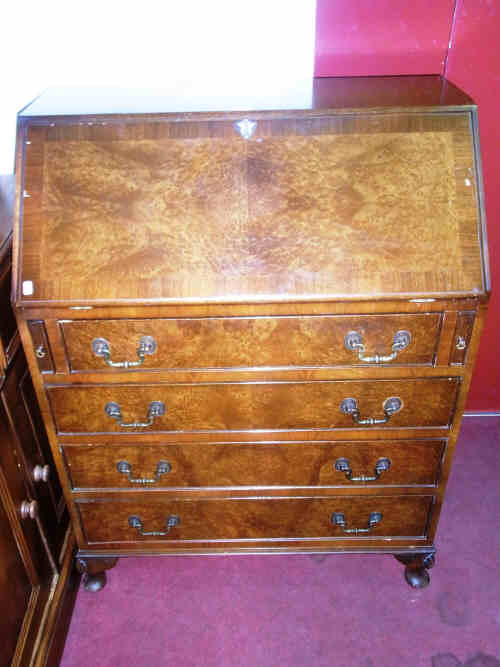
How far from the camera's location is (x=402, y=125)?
1.45 m

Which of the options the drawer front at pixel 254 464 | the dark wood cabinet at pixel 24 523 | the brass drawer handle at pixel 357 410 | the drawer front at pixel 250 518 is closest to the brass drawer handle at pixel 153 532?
the drawer front at pixel 250 518

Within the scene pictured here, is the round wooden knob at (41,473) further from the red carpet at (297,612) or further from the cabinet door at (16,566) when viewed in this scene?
the red carpet at (297,612)

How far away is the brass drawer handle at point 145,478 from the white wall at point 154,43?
112 centimetres

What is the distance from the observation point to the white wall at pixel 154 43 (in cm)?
176

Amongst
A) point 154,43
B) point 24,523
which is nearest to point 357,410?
point 24,523

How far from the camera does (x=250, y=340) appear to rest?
1.45 metres

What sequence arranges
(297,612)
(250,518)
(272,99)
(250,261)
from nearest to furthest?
1. (250,261)
2. (272,99)
3. (250,518)
4. (297,612)

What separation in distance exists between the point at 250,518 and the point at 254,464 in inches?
9.0

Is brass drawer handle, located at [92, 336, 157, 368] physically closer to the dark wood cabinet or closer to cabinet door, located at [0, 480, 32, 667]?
the dark wood cabinet

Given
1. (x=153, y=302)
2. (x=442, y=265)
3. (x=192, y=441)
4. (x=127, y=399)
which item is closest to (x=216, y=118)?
(x=153, y=302)

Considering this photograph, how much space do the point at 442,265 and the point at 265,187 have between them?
18.6 inches

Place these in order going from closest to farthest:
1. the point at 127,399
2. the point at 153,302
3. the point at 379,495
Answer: the point at 153,302 < the point at 127,399 < the point at 379,495

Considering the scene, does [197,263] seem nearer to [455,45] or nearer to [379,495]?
[379,495]

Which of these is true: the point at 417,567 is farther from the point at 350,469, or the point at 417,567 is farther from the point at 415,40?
the point at 415,40
